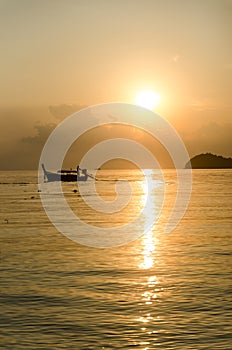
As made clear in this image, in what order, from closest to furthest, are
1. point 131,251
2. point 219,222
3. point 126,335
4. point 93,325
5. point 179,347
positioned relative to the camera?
point 179,347 → point 126,335 → point 93,325 → point 131,251 → point 219,222

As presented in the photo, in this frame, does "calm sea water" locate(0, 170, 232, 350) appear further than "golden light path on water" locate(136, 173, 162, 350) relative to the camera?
No

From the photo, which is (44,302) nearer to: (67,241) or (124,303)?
(124,303)

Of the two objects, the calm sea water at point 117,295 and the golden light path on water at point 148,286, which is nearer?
the calm sea water at point 117,295

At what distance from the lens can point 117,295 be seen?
22938 millimetres

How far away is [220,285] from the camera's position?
81.3 ft

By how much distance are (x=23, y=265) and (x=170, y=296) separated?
10800 mm

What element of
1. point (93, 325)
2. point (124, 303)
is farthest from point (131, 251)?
point (93, 325)

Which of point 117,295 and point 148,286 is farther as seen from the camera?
point 148,286

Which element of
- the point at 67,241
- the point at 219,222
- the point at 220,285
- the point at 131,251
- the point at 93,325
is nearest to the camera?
the point at 93,325

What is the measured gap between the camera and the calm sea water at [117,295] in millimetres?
17484

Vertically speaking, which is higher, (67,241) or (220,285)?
(67,241)

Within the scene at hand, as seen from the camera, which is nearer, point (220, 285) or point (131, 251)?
point (220, 285)

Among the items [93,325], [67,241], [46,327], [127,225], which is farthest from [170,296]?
[127,225]

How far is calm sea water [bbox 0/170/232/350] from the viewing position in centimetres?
1748
